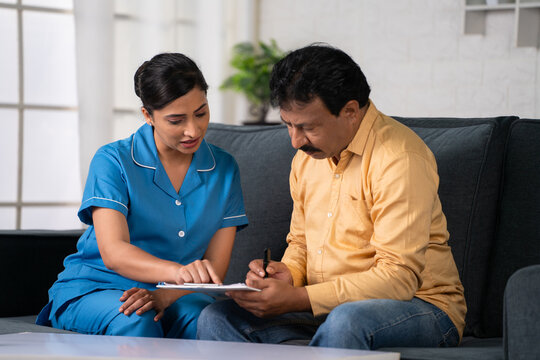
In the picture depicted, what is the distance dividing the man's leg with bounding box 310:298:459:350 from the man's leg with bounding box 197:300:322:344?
0.20 m

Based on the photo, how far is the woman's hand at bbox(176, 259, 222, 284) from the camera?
165cm

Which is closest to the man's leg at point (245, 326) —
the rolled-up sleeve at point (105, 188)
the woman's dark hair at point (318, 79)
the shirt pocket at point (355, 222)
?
the shirt pocket at point (355, 222)

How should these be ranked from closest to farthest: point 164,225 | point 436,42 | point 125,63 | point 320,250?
point 320,250 → point 164,225 → point 125,63 → point 436,42

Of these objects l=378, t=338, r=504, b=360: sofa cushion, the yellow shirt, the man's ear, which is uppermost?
the man's ear

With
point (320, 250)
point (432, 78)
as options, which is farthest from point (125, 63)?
point (320, 250)

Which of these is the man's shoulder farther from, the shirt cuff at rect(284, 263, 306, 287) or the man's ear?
the shirt cuff at rect(284, 263, 306, 287)

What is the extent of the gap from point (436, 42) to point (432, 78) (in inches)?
7.9

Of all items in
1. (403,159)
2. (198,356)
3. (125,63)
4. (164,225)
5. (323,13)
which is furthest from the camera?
(323,13)

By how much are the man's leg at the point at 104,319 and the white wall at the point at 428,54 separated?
103 inches

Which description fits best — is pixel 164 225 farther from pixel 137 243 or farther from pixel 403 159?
pixel 403 159

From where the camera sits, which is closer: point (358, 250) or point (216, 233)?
point (358, 250)

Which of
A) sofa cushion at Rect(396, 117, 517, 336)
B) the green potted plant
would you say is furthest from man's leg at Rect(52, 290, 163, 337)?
the green potted plant

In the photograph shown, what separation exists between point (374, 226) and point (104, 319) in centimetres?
70

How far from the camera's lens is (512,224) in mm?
1826
